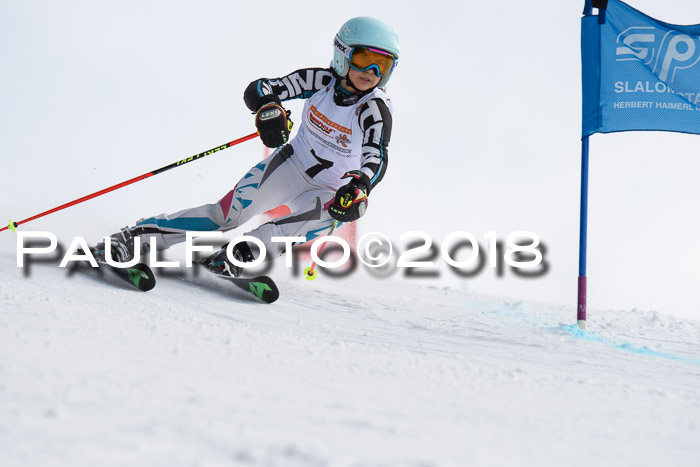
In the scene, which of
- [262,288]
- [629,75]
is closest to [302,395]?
[262,288]

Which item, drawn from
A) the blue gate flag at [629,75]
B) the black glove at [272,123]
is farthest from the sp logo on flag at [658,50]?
the black glove at [272,123]

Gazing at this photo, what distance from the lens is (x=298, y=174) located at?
3898mm

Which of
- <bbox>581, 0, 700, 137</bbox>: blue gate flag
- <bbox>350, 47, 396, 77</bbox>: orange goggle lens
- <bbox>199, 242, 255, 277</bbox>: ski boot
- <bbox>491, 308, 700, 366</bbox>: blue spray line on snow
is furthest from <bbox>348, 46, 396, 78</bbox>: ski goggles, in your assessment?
<bbox>491, 308, 700, 366</bbox>: blue spray line on snow

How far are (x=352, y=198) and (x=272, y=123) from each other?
0.73m

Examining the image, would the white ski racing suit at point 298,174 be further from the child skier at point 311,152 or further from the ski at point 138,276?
the ski at point 138,276

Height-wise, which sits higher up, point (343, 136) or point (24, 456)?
point (343, 136)

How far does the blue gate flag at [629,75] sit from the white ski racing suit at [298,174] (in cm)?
147

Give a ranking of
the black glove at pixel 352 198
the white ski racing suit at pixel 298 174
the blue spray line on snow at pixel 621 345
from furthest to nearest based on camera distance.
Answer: the white ski racing suit at pixel 298 174 → the black glove at pixel 352 198 → the blue spray line on snow at pixel 621 345

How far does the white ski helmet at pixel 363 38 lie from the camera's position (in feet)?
11.4

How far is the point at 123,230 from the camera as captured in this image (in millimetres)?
3867

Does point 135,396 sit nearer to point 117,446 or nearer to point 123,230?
point 117,446

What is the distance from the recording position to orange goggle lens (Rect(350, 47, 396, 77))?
138 inches

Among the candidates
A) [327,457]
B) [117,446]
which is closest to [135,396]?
[117,446]

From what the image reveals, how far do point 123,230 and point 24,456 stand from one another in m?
2.92
